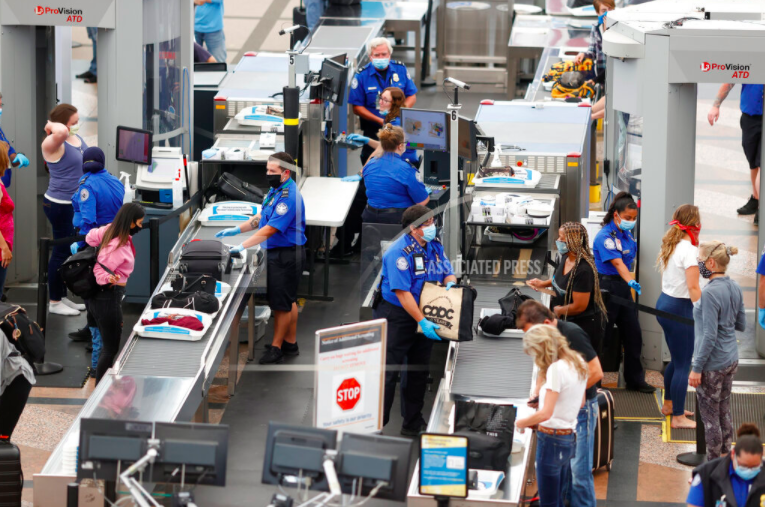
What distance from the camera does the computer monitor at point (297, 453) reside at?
582 cm

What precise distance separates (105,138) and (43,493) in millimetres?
4799

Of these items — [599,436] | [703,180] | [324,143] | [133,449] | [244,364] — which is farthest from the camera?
[703,180]

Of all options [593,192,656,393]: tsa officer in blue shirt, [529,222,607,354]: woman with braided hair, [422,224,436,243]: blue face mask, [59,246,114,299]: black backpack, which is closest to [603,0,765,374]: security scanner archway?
[593,192,656,393]: tsa officer in blue shirt

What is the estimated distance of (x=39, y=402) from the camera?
8773 mm

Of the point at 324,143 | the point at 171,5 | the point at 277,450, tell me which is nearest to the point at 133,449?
the point at 277,450

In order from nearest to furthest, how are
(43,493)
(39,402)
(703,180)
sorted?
(43,493) < (39,402) < (703,180)

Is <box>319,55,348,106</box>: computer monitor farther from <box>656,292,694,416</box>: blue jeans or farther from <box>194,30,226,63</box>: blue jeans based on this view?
<box>194,30,226,63</box>: blue jeans

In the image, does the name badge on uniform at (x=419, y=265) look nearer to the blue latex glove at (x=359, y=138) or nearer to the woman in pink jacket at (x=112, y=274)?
the woman in pink jacket at (x=112, y=274)

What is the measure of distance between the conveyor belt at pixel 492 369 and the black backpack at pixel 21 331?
2.61 meters

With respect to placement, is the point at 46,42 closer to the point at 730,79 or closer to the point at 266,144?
the point at 266,144

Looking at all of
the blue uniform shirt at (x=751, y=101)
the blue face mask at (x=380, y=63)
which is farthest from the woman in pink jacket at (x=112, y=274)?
the blue uniform shirt at (x=751, y=101)

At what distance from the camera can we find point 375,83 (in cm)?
1220

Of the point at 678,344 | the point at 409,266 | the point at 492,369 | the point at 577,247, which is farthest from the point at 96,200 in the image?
the point at 678,344

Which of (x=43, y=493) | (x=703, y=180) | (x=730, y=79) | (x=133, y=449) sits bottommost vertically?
(x=43, y=493)
